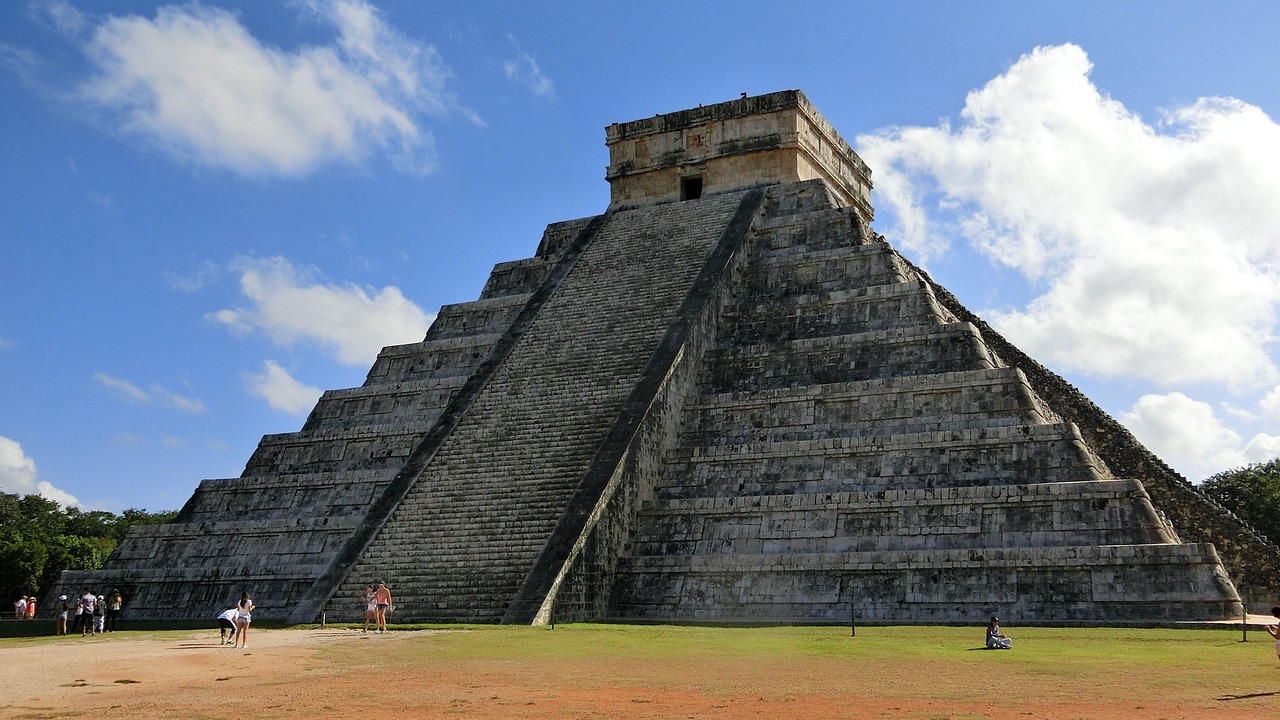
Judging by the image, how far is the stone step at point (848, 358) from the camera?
676 inches

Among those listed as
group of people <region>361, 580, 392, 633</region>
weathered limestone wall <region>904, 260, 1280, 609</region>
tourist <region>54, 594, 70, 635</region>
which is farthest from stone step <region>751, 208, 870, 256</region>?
tourist <region>54, 594, 70, 635</region>

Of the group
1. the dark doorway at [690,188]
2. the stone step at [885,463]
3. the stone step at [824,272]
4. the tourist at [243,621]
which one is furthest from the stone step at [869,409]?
the dark doorway at [690,188]

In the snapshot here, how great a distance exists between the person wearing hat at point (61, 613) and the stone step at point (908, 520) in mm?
7965

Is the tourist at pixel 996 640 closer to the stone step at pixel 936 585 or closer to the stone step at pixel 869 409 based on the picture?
the stone step at pixel 936 585

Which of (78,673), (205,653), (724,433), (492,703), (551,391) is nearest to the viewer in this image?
(492,703)

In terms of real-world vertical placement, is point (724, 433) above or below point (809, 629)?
above

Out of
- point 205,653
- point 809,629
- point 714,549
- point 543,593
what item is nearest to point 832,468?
point 714,549

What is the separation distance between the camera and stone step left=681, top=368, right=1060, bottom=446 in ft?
52.6

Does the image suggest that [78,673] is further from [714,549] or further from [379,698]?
[714,549]

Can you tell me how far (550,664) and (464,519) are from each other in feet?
21.2

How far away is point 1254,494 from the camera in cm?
3322

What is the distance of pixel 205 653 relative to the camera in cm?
1192

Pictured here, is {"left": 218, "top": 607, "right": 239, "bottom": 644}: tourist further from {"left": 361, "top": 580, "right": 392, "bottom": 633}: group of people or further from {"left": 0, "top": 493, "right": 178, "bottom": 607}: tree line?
{"left": 0, "top": 493, "right": 178, "bottom": 607}: tree line

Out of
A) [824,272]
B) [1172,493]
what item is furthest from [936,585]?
[824,272]
